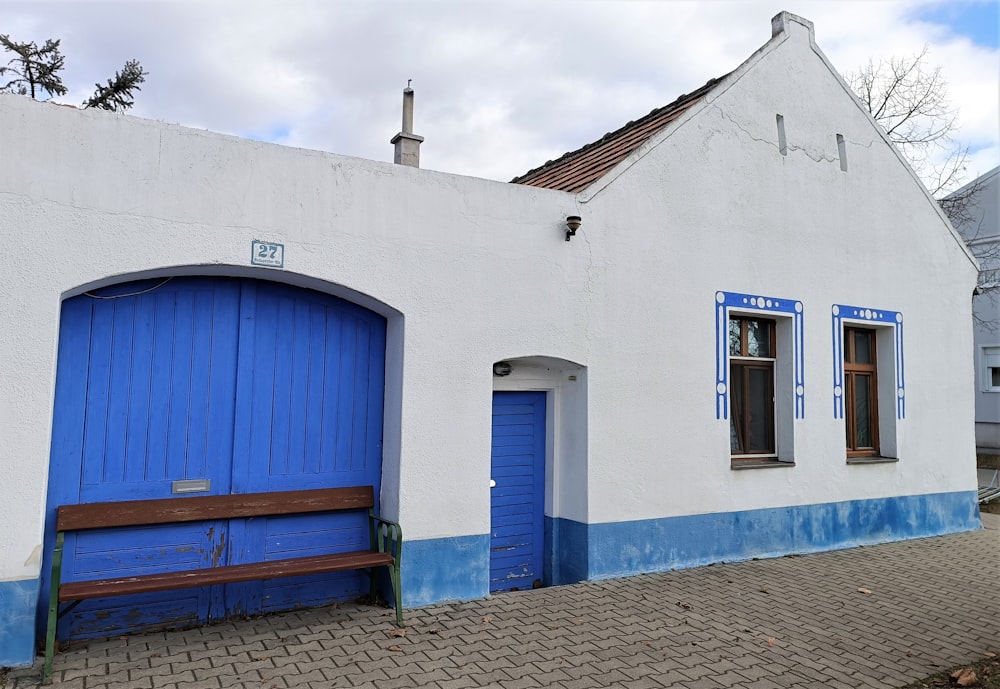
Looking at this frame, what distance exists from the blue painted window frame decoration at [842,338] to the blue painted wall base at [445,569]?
16.0ft

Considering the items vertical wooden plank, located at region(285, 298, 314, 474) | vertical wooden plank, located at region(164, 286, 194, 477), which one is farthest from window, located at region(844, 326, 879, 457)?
vertical wooden plank, located at region(164, 286, 194, 477)

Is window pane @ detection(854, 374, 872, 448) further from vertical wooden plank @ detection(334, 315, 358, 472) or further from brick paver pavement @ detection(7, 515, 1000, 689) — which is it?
vertical wooden plank @ detection(334, 315, 358, 472)

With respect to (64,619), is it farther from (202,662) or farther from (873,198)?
(873,198)

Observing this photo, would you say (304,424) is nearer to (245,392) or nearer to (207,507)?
(245,392)

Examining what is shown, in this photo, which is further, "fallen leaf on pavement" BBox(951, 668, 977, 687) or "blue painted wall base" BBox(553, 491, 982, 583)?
"blue painted wall base" BBox(553, 491, 982, 583)

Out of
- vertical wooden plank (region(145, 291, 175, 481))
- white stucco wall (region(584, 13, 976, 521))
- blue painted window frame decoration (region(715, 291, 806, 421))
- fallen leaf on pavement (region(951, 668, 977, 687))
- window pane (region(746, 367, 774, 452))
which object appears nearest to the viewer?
fallen leaf on pavement (region(951, 668, 977, 687))

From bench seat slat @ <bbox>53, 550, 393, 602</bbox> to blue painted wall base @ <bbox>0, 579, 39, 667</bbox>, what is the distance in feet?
0.72

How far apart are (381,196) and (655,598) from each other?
412 centimetres

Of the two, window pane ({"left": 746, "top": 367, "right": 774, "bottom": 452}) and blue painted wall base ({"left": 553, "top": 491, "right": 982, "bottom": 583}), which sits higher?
window pane ({"left": 746, "top": 367, "right": 774, "bottom": 452})

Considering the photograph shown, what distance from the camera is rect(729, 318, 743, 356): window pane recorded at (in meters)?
8.11

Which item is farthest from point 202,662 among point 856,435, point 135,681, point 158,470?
point 856,435

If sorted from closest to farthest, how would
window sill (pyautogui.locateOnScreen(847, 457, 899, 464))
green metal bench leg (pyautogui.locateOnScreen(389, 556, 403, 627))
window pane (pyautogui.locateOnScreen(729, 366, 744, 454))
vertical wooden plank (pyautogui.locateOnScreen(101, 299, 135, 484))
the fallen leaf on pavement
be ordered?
the fallen leaf on pavement → vertical wooden plank (pyautogui.locateOnScreen(101, 299, 135, 484)) → green metal bench leg (pyautogui.locateOnScreen(389, 556, 403, 627)) → window pane (pyautogui.locateOnScreen(729, 366, 744, 454)) → window sill (pyautogui.locateOnScreen(847, 457, 899, 464))

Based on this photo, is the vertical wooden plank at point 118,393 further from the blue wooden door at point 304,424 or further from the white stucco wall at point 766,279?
the white stucco wall at point 766,279

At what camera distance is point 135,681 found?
4.23m
